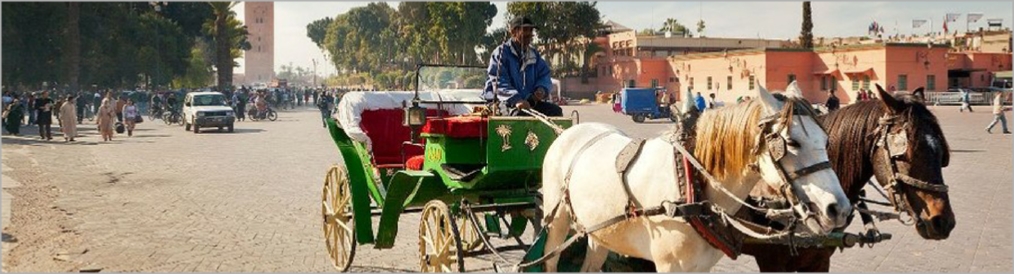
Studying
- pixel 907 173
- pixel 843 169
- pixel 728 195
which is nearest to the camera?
pixel 728 195

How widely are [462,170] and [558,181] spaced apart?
1232 millimetres

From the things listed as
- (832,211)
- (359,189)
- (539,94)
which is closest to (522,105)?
(539,94)

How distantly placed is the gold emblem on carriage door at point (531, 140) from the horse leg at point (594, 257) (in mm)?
859

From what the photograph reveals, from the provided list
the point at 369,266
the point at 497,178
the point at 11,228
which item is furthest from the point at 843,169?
the point at 11,228

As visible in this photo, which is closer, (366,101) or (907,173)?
(907,173)

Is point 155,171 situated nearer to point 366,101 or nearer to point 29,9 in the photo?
point 366,101

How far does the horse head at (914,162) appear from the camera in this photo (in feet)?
13.0

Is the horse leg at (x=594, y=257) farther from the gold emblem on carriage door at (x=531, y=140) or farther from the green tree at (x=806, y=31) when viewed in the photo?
the green tree at (x=806, y=31)

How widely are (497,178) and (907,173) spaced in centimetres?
241

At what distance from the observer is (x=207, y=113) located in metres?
29.4

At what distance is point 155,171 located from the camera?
1553 cm

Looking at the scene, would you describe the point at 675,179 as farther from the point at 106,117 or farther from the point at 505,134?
the point at 106,117

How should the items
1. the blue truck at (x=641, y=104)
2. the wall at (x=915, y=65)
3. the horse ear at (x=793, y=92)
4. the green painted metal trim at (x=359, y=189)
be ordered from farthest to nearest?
the wall at (x=915, y=65) → the blue truck at (x=641, y=104) → the green painted metal trim at (x=359, y=189) → the horse ear at (x=793, y=92)

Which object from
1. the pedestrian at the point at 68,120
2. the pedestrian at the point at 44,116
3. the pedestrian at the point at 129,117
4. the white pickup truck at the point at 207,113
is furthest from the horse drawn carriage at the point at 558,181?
the white pickup truck at the point at 207,113
